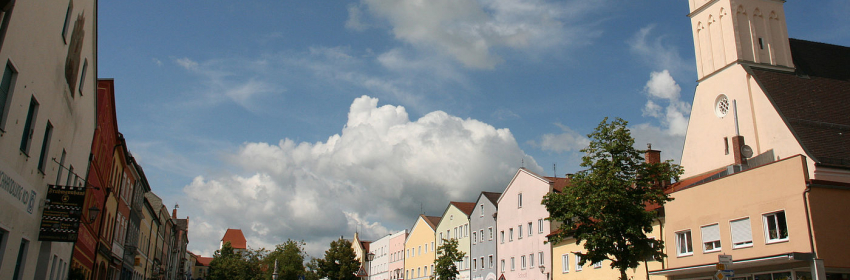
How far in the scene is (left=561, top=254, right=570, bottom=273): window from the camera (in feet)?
131

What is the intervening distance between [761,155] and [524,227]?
19.5 meters

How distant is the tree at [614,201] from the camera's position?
2486 cm

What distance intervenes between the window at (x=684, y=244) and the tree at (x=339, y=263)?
4929 centimetres

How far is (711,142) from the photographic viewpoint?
3878 cm

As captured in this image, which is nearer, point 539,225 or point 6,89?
point 6,89

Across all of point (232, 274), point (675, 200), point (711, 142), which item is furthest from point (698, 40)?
point (232, 274)

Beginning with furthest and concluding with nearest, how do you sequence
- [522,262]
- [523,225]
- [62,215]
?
[523,225] < [522,262] < [62,215]

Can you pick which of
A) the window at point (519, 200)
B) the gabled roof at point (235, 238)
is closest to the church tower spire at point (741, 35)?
the window at point (519, 200)

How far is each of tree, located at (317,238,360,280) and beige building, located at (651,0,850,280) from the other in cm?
4327

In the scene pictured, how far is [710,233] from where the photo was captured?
1022 inches

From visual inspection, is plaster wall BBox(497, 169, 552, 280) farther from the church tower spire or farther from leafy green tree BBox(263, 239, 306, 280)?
leafy green tree BBox(263, 239, 306, 280)

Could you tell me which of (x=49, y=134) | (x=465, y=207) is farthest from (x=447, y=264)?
(x=49, y=134)

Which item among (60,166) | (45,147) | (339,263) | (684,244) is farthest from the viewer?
(339,263)

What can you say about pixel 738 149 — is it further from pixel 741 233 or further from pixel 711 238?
pixel 741 233
